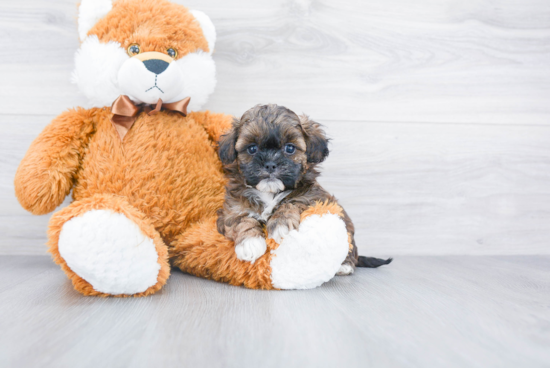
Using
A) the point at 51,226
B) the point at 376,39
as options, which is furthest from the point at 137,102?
the point at 376,39

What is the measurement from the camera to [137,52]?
1.42 meters

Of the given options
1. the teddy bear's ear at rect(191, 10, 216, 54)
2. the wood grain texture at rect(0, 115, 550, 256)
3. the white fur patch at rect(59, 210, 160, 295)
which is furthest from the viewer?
the wood grain texture at rect(0, 115, 550, 256)

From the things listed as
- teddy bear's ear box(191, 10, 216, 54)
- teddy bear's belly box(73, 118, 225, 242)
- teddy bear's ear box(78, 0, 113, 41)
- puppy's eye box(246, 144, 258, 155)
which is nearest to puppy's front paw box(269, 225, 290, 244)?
puppy's eye box(246, 144, 258, 155)

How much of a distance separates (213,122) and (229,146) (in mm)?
284

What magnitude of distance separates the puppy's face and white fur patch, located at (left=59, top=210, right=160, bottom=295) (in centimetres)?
39

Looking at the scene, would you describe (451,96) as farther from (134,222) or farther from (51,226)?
(51,226)

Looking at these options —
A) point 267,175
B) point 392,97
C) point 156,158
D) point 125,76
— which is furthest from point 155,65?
point 392,97

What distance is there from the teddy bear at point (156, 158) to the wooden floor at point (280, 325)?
9cm

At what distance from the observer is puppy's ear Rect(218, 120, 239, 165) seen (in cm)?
137

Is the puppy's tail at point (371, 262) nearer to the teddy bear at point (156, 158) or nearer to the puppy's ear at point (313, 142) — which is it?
the teddy bear at point (156, 158)

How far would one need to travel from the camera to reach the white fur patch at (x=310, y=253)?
48.6 inches

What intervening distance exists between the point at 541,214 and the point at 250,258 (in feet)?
5.38

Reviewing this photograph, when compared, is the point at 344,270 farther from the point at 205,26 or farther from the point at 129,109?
the point at 205,26

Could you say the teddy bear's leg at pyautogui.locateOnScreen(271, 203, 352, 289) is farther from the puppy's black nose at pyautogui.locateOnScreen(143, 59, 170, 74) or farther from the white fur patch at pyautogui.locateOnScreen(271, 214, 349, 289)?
the puppy's black nose at pyautogui.locateOnScreen(143, 59, 170, 74)
